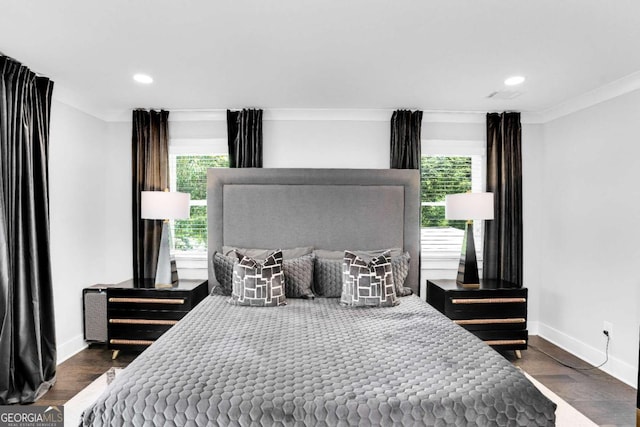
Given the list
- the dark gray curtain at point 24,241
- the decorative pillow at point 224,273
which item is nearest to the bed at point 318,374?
the decorative pillow at point 224,273

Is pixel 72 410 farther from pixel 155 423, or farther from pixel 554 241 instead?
pixel 554 241

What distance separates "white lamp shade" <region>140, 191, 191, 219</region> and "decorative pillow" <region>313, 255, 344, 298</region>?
142 centimetres

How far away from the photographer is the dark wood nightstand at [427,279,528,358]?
374cm

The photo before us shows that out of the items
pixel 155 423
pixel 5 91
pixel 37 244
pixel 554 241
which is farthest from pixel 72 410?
pixel 554 241

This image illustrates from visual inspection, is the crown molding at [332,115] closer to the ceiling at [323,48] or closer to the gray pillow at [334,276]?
the ceiling at [323,48]

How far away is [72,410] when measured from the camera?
2775mm

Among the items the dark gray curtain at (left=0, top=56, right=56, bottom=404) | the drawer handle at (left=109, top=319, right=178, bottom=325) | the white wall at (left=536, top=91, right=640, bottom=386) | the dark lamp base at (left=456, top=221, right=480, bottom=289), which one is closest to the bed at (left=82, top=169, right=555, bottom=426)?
the drawer handle at (left=109, top=319, right=178, bottom=325)

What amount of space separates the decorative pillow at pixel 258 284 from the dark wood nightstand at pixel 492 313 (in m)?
1.59

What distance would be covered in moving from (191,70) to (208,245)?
1760 millimetres

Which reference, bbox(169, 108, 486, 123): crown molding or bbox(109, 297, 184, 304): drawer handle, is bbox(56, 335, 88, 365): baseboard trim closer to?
bbox(109, 297, 184, 304): drawer handle

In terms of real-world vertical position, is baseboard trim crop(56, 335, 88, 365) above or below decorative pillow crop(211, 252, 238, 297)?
below

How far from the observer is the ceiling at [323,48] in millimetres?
2164

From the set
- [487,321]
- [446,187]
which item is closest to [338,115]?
[446,187]

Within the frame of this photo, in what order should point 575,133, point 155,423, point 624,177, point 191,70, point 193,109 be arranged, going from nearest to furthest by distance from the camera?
point 155,423 → point 191,70 → point 624,177 → point 575,133 → point 193,109
